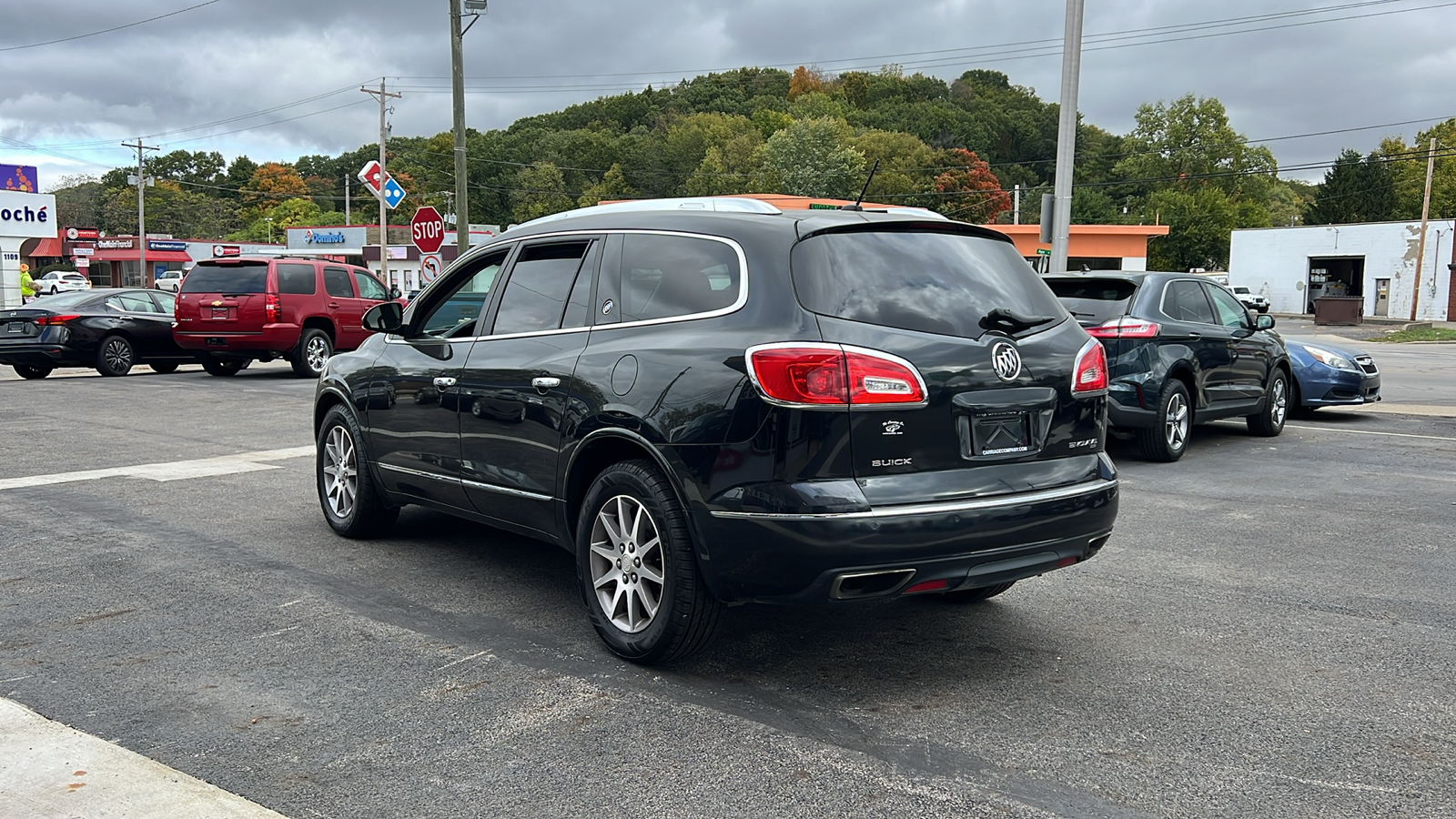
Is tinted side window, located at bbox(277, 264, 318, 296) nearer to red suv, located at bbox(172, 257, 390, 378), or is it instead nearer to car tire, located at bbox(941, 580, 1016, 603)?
red suv, located at bbox(172, 257, 390, 378)

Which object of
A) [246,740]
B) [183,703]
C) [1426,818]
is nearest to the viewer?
[1426,818]

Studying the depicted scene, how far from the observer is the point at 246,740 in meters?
3.77

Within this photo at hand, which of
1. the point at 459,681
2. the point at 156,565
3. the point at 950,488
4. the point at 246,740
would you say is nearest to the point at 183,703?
the point at 246,740

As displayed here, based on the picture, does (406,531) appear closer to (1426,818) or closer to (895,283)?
(895,283)

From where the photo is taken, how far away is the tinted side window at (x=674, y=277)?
14.5ft

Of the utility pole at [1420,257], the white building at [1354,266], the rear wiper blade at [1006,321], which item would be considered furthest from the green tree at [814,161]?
the rear wiper blade at [1006,321]

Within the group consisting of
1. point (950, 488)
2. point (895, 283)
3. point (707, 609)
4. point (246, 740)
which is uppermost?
point (895, 283)

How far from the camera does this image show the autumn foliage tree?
304 feet

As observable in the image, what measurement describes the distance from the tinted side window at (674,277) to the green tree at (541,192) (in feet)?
338

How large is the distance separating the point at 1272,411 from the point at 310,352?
1375 cm

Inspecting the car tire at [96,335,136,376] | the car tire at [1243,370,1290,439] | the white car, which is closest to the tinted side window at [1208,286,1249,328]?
the car tire at [1243,370,1290,439]

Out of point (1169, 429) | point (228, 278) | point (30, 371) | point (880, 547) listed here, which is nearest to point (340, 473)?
point (880, 547)

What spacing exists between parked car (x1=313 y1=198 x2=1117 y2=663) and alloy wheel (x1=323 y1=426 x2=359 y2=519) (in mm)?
1585

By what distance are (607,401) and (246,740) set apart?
5.62 ft
